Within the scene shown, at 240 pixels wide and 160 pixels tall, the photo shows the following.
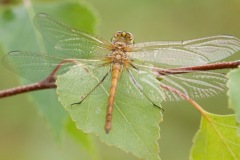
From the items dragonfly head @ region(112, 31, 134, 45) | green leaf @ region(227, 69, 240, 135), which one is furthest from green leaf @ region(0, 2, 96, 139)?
green leaf @ region(227, 69, 240, 135)

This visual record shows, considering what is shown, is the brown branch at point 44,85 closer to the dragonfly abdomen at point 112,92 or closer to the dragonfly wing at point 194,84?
the dragonfly abdomen at point 112,92

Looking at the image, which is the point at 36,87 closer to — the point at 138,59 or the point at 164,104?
the point at 138,59

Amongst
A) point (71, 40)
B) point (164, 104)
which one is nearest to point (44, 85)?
point (71, 40)

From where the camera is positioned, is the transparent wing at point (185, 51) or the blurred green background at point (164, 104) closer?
A: the transparent wing at point (185, 51)

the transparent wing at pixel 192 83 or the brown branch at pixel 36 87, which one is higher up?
the transparent wing at pixel 192 83

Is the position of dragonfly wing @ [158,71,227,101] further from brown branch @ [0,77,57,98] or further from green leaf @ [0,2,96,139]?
green leaf @ [0,2,96,139]

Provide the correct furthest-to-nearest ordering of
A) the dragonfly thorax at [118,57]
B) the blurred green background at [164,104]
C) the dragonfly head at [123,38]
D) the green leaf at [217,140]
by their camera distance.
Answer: the blurred green background at [164,104]
the dragonfly head at [123,38]
the dragonfly thorax at [118,57]
the green leaf at [217,140]

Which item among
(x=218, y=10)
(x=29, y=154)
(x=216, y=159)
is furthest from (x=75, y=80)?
(x=218, y=10)

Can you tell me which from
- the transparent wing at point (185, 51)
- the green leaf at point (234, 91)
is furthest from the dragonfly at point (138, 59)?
the green leaf at point (234, 91)
